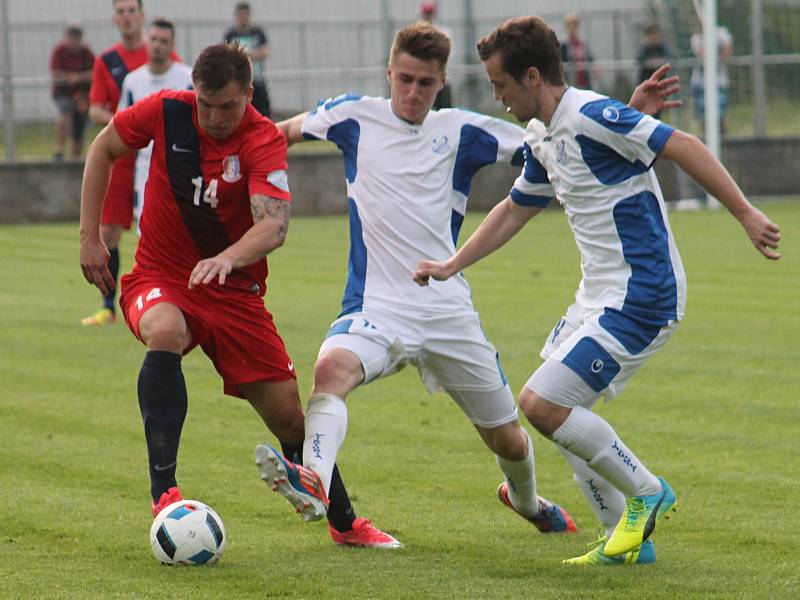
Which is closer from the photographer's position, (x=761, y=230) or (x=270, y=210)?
(x=761, y=230)

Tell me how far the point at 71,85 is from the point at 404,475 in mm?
16344

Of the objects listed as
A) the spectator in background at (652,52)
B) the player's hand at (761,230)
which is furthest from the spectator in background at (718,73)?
the player's hand at (761,230)

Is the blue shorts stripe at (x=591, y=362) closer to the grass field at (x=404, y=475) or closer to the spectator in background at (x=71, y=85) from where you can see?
the grass field at (x=404, y=475)

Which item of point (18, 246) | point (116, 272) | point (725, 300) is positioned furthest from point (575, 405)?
point (18, 246)

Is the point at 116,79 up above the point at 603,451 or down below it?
above

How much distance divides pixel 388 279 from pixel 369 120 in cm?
72

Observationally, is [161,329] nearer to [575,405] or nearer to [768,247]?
[575,405]

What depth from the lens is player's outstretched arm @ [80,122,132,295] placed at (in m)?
5.86

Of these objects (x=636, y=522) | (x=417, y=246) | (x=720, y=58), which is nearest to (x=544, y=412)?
(x=636, y=522)

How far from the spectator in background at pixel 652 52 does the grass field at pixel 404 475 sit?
1078 centimetres

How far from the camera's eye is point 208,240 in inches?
234

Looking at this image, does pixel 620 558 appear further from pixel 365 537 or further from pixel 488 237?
pixel 488 237

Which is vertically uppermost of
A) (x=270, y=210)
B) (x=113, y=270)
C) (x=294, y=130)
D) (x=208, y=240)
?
(x=294, y=130)

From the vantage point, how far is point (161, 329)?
559 centimetres
